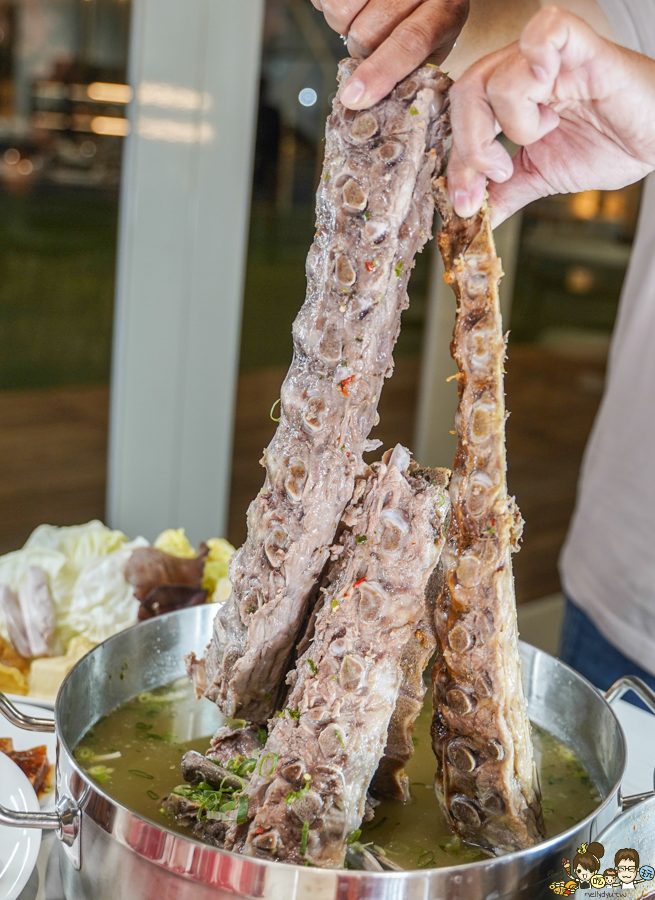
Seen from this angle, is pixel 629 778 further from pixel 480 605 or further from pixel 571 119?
pixel 571 119

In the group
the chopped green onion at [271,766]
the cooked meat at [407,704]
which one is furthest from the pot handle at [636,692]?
the chopped green onion at [271,766]

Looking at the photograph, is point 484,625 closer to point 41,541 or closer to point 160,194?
point 41,541

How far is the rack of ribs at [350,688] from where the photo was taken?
842 mm

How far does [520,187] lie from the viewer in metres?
1.08

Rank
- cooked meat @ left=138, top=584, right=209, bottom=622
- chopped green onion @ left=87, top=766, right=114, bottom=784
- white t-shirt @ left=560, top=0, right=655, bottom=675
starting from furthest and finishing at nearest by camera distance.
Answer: white t-shirt @ left=560, top=0, right=655, bottom=675 < cooked meat @ left=138, top=584, right=209, bottom=622 < chopped green onion @ left=87, top=766, right=114, bottom=784

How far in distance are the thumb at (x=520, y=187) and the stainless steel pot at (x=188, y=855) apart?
0.58m

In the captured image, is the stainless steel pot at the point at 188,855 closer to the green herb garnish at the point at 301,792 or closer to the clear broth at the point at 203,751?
the clear broth at the point at 203,751

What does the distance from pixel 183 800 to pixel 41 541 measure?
0.81 meters

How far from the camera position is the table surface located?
93 centimetres

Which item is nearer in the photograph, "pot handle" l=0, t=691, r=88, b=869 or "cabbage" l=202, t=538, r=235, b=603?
"pot handle" l=0, t=691, r=88, b=869

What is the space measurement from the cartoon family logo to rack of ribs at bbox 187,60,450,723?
0.34 m

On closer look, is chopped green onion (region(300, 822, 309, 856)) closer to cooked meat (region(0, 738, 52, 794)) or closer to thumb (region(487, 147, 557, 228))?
cooked meat (region(0, 738, 52, 794))

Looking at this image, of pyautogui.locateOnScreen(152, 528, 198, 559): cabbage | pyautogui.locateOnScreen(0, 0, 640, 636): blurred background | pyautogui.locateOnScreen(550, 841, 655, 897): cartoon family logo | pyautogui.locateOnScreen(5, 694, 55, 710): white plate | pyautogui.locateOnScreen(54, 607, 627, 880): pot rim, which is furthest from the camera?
pyautogui.locateOnScreen(0, 0, 640, 636): blurred background

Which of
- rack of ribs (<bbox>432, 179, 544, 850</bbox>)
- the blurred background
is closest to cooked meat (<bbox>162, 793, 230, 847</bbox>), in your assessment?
rack of ribs (<bbox>432, 179, 544, 850</bbox>)
